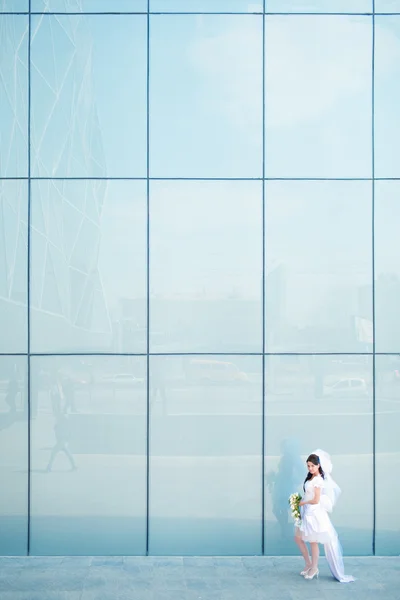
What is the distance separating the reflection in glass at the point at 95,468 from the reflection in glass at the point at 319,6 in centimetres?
626

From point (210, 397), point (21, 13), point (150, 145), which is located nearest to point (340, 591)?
point (210, 397)

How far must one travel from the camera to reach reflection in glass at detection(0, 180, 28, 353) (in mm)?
11844

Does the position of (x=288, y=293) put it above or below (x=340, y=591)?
above

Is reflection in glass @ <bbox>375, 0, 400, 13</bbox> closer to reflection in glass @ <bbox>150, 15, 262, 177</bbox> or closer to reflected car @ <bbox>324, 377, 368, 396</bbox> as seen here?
reflection in glass @ <bbox>150, 15, 262, 177</bbox>

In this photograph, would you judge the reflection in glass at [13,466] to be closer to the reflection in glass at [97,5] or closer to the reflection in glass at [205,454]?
the reflection in glass at [205,454]

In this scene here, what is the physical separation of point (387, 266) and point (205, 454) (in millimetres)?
4283

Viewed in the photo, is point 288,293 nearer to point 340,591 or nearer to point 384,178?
point 384,178

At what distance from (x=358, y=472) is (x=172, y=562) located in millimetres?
3318

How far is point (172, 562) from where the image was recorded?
37.6ft

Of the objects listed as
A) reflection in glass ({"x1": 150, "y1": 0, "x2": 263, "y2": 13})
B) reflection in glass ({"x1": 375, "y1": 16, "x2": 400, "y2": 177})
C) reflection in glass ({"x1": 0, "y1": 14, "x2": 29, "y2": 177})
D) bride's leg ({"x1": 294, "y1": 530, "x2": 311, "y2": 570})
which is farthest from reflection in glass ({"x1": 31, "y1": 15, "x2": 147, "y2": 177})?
bride's leg ({"x1": 294, "y1": 530, "x2": 311, "y2": 570})

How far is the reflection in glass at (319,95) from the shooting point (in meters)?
12.0

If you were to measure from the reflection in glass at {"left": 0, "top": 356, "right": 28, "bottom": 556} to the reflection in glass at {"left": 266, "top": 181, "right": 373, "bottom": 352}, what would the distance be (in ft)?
13.8

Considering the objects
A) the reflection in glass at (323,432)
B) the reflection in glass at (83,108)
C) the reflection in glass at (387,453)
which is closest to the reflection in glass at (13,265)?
the reflection in glass at (83,108)

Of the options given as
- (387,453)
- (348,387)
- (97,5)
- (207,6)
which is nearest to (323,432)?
(348,387)
